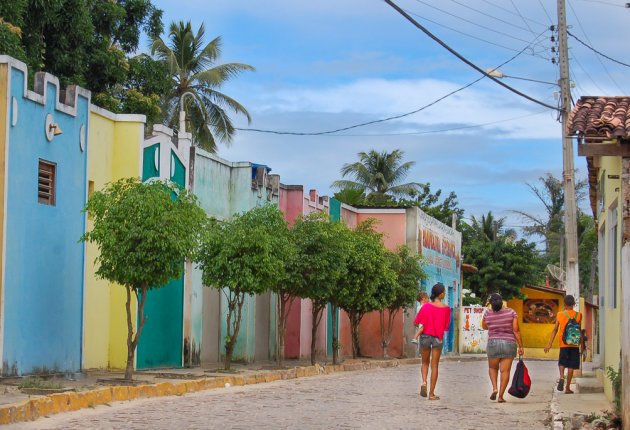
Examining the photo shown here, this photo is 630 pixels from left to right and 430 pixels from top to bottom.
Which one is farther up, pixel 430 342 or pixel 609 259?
pixel 609 259

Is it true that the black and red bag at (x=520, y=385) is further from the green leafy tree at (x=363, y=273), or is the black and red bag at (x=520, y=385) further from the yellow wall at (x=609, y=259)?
the green leafy tree at (x=363, y=273)

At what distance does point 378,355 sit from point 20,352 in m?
22.9

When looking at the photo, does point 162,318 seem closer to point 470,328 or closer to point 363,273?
point 363,273

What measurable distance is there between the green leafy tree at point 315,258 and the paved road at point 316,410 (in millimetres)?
5179

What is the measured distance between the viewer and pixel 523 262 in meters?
55.7

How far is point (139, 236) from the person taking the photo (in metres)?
15.7

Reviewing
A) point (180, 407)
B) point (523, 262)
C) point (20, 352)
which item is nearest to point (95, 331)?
point (20, 352)

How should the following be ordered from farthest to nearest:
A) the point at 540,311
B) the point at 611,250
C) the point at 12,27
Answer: the point at 540,311, the point at 12,27, the point at 611,250

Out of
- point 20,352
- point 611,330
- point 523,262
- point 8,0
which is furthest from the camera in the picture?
point 523,262

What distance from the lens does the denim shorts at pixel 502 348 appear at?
14273 mm

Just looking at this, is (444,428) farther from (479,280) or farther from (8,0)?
(479,280)

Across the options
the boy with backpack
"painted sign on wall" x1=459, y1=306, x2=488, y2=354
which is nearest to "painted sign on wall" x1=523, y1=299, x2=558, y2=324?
"painted sign on wall" x1=459, y1=306, x2=488, y2=354

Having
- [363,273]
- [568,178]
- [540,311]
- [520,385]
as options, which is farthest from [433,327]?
[540,311]

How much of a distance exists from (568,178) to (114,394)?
43.5 feet
